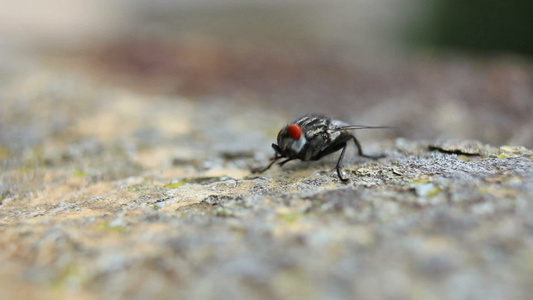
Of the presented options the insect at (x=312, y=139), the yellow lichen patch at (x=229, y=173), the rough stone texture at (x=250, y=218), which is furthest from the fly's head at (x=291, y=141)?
the yellow lichen patch at (x=229, y=173)

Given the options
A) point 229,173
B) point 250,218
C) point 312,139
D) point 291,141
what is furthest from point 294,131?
point 250,218

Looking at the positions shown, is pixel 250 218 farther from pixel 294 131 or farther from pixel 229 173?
pixel 229 173

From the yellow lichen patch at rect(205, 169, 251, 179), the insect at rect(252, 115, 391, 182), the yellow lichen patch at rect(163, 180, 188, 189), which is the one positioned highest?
the insect at rect(252, 115, 391, 182)

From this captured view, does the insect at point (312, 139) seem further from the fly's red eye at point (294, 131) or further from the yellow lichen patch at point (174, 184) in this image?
the yellow lichen patch at point (174, 184)

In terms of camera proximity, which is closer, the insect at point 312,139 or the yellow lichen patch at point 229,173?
the insect at point 312,139

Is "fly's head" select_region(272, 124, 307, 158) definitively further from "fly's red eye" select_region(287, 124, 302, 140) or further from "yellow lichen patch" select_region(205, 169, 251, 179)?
"yellow lichen patch" select_region(205, 169, 251, 179)

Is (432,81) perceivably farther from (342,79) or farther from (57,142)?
→ (57,142)

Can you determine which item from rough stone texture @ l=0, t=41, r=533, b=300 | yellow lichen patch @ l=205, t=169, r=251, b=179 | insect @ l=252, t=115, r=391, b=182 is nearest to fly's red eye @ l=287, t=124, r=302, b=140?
insect @ l=252, t=115, r=391, b=182
